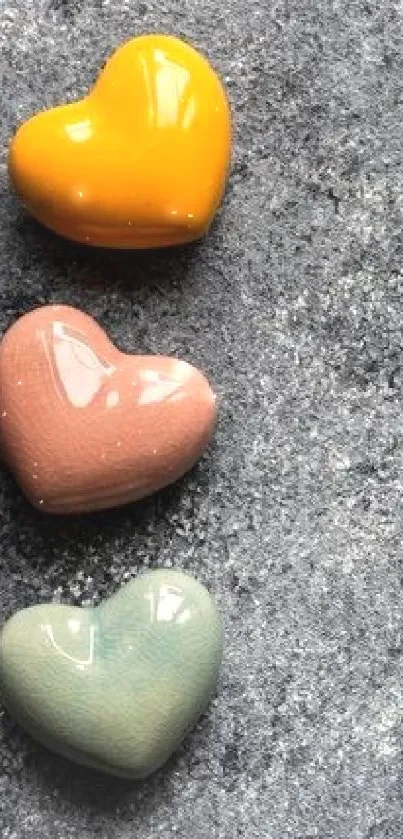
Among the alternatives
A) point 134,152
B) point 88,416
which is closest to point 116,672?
point 88,416

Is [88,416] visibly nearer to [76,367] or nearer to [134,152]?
Answer: [76,367]

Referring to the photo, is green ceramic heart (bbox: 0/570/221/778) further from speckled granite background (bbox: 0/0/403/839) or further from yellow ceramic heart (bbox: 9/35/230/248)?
yellow ceramic heart (bbox: 9/35/230/248)

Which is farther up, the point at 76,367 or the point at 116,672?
the point at 76,367

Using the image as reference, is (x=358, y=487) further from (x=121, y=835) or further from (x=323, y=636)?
(x=121, y=835)

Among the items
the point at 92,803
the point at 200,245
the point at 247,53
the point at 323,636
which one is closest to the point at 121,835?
the point at 92,803

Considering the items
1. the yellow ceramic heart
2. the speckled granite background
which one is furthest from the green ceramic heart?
the yellow ceramic heart

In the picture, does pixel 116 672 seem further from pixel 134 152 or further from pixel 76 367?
pixel 134 152
